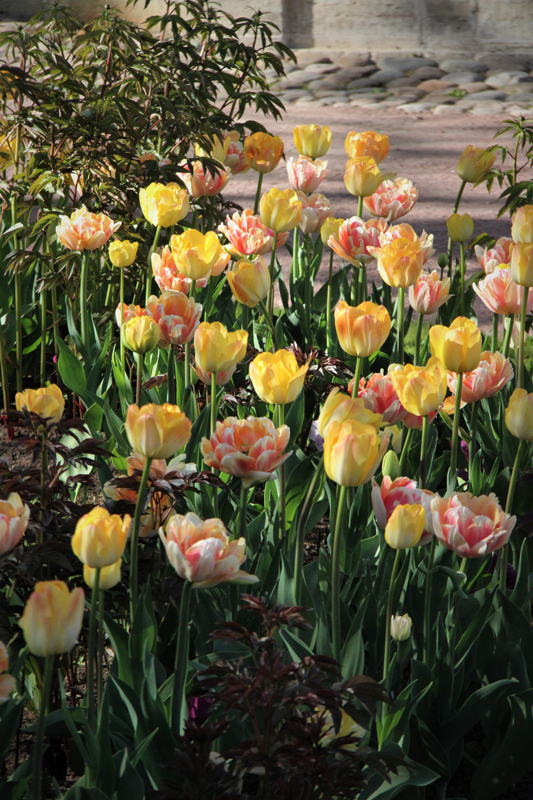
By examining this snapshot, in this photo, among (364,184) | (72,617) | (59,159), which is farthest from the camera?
(59,159)

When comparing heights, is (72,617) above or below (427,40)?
below

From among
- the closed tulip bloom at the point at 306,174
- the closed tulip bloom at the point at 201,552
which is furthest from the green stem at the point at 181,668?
the closed tulip bloom at the point at 306,174

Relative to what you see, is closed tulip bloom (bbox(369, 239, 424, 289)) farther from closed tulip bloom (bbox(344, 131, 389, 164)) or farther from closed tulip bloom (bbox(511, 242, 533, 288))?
closed tulip bloom (bbox(344, 131, 389, 164))

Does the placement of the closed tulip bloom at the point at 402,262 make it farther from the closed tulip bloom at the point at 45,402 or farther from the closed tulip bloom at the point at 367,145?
the closed tulip bloom at the point at 367,145

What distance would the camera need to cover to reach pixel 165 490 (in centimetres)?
114

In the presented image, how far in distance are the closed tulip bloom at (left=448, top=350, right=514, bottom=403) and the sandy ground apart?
6.04ft

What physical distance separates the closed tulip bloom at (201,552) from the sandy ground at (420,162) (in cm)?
253

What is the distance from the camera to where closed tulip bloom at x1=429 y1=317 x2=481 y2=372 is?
1.24 metres

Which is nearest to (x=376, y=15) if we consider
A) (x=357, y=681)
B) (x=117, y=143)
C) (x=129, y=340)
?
(x=117, y=143)

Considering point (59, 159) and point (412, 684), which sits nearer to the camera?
point (412, 684)

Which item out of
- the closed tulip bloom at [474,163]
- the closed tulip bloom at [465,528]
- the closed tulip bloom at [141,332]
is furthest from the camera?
the closed tulip bloom at [474,163]

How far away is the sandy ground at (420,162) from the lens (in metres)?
4.51

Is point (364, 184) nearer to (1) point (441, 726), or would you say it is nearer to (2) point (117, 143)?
(2) point (117, 143)

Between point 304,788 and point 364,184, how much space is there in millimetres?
1546
